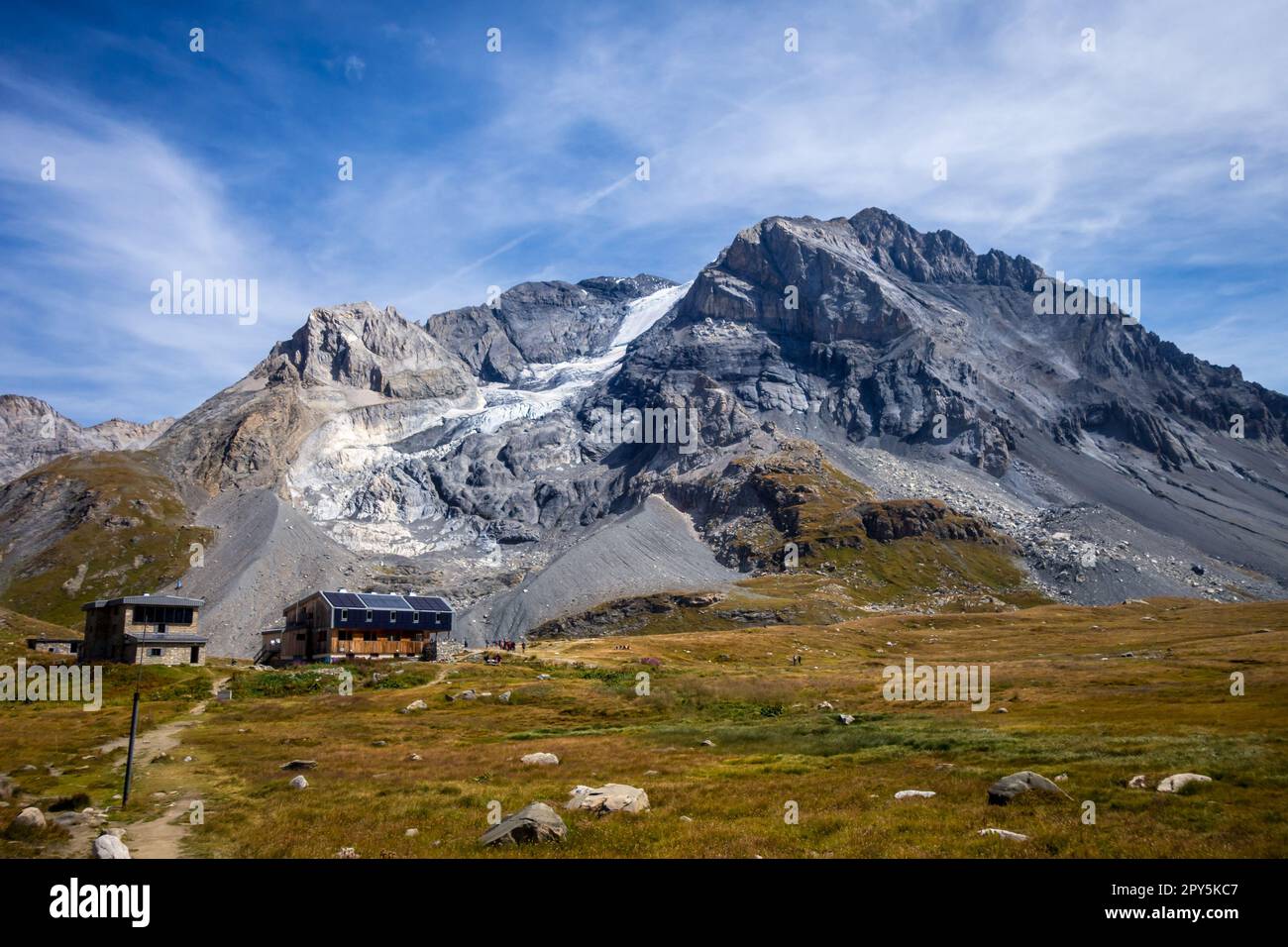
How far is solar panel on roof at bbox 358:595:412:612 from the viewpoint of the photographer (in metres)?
102

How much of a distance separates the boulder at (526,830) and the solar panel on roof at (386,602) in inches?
3314

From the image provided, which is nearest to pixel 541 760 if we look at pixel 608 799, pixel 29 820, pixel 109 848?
pixel 608 799

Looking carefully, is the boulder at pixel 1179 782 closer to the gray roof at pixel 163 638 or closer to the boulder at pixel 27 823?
the boulder at pixel 27 823

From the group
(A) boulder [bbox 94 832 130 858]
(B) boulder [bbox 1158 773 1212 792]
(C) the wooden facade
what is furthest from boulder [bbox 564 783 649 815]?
(C) the wooden facade

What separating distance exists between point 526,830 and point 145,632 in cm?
7822

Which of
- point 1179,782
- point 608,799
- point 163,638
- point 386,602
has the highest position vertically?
point 1179,782

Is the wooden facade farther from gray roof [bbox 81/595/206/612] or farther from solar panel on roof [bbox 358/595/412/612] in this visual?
gray roof [bbox 81/595/206/612]

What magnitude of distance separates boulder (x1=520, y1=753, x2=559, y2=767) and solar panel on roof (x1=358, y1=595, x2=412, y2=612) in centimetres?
6887

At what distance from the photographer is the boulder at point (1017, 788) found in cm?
2458

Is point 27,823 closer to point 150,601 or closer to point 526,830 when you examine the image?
point 526,830

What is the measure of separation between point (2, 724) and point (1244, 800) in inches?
2461

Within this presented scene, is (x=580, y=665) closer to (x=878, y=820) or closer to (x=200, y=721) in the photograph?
(x=200, y=721)

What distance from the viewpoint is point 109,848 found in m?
21.9
